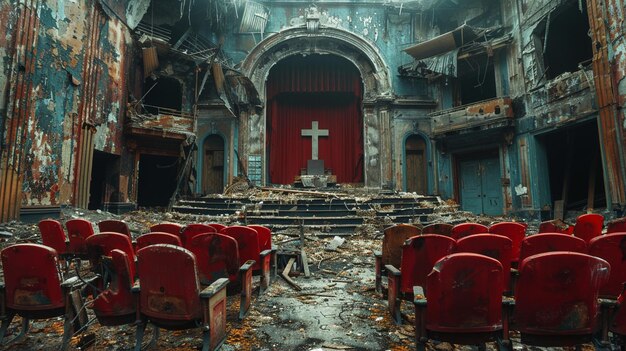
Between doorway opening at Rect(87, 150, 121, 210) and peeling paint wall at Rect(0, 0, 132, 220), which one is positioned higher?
peeling paint wall at Rect(0, 0, 132, 220)

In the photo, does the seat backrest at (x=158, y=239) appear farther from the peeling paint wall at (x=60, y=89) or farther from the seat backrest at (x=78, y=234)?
the peeling paint wall at (x=60, y=89)

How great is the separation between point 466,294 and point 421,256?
965mm

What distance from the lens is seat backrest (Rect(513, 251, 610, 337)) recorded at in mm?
2027

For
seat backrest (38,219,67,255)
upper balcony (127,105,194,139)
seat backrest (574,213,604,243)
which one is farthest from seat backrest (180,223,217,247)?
upper balcony (127,105,194,139)

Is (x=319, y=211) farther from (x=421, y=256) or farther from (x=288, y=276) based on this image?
(x=421, y=256)

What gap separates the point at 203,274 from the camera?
3404 mm

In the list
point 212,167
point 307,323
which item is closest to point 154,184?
point 212,167

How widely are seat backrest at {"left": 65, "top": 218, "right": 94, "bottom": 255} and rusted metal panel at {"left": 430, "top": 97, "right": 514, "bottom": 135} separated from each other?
12882 mm

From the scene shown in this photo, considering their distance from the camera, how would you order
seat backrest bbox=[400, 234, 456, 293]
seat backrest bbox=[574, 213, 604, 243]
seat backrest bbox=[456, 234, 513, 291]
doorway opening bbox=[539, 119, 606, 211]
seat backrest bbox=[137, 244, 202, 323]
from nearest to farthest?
seat backrest bbox=[137, 244, 202, 323] < seat backrest bbox=[456, 234, 513, 291] < seat backrest bbox=[400, 234, 456, 293] < seat backrest bbox=[574, 213, 604, 243] < doorway opening bbox=[539, 119, 606, 211]

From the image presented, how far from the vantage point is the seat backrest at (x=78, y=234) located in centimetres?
467

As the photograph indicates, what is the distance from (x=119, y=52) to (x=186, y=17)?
4.43 metres

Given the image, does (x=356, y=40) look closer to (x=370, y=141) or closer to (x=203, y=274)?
(x=370, y=141)

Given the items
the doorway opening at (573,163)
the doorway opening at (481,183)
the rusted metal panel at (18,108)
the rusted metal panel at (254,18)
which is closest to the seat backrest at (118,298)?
the rusted metal panel at (18,108)

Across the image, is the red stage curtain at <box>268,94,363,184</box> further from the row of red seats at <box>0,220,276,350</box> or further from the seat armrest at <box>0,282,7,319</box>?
the seat armrest at <box>0,282,7,319</box>
